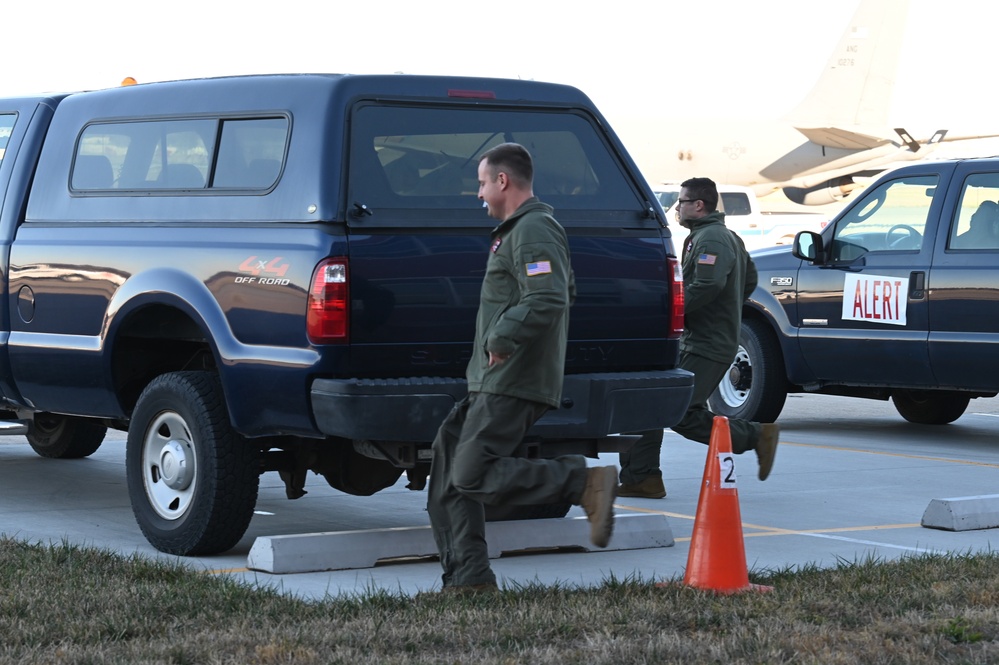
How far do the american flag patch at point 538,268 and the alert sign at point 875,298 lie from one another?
248 inches

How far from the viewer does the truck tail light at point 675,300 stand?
696cm

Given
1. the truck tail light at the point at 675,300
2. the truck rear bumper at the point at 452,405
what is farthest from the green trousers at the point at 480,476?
the truck tail light at the point at 675,300

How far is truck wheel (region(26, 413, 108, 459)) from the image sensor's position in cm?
993

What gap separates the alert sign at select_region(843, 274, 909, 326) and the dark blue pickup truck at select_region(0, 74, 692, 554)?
4.57m

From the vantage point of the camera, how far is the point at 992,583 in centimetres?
597

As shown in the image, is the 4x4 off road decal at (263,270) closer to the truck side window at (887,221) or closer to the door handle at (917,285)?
the door handle at (917,285)

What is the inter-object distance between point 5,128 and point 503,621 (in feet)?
14.4

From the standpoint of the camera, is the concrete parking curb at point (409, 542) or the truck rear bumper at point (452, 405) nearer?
the truck rear bumper at point (452, 405)

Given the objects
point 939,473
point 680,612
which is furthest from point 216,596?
point 939,473

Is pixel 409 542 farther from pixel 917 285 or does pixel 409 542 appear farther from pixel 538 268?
pixel 917 285

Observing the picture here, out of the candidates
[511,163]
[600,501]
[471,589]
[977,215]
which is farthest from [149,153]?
[977,215]

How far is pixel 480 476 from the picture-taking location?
18.5ft

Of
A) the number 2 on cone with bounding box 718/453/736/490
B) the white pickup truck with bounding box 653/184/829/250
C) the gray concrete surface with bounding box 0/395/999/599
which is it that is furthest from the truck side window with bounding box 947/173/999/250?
the white pickup truck with bounding box 653/184/829/250

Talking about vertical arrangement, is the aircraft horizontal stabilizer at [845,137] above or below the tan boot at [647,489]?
above
